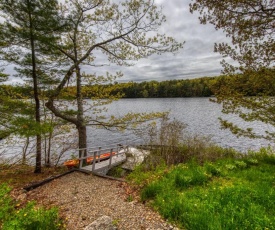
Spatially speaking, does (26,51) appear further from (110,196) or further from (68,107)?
(110,196)

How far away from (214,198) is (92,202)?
2754mm

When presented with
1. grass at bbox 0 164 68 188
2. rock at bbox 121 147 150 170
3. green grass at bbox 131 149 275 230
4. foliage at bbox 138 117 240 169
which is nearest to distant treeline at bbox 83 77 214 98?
rock at bbox 121 147 150 170

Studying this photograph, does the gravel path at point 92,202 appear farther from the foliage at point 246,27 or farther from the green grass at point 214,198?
the foliage at point 246,27

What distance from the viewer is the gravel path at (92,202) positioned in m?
3.44

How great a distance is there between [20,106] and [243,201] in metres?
7.29

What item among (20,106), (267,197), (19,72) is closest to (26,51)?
(19,72)

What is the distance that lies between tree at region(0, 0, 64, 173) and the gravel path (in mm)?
1888

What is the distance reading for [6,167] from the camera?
7.52 metres

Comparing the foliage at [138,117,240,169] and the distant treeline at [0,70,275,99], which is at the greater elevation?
the distant treeline at [0,70,275,99]

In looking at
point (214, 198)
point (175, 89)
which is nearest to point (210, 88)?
point (214, 198)

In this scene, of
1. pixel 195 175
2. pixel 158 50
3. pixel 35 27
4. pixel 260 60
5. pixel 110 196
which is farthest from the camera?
pixel 158 50

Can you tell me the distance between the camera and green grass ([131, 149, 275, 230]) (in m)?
3.00

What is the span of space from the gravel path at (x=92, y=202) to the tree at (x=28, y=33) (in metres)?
1.89

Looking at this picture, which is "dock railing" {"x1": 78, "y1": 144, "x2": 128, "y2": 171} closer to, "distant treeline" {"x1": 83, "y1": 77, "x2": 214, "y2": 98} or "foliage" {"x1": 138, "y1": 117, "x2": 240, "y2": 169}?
"foliage" {"x1": 138, "y1": 117, "x2": 240, "y2": 169}
